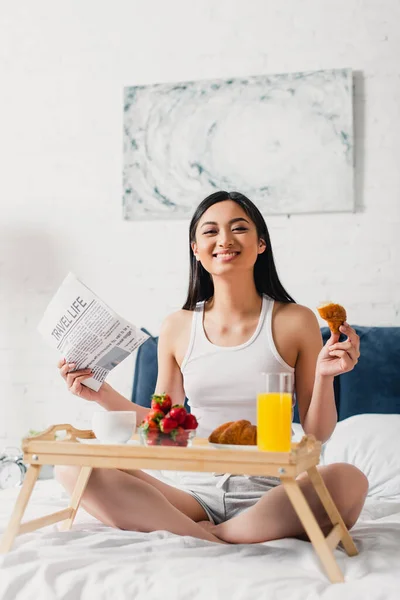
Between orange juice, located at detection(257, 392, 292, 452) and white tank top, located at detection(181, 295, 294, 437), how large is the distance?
47 centimetres

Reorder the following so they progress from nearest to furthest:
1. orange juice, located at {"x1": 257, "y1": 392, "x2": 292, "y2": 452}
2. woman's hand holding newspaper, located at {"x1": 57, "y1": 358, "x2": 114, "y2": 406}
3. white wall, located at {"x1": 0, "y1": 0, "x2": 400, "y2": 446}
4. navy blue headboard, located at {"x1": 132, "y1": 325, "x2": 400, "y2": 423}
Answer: orange juice, located at {"x1": 257, "y1": 392, "x2": 292, "y2": 452}, woman's hand holding newspaper, located at {"x1": 57, "y1": 358, "x2": 114, "y2": 406}, navy blue headboard, located at {"x1": 132, "y1": 325, "x2": 400, "y2": 423}, white wall, located at {"x1": 0, "y1": 0, "x2": 400, "y2": 446}

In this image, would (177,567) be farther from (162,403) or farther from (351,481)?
(351,481)

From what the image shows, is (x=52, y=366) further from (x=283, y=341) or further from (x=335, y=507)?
(x=335, y=507)

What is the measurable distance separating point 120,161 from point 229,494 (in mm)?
1975

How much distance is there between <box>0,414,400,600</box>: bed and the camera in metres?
1.35

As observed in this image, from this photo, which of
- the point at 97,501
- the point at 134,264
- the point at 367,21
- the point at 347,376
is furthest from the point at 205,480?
the point at 367,21

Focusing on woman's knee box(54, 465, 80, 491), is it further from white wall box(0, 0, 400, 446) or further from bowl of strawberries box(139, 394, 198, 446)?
white wall box(0, 0, 400, 446)

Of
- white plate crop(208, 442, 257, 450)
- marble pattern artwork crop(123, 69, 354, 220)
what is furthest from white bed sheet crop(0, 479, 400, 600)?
marble pattern artwork crop(123, 69, 354, 220)

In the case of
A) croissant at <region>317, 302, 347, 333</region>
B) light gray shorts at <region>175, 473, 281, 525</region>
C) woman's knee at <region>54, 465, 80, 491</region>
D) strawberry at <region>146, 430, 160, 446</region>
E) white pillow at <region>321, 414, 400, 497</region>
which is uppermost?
croissant at <region>317, 302, 347, 333</region>

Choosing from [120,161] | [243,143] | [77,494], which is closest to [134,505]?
[77,494]

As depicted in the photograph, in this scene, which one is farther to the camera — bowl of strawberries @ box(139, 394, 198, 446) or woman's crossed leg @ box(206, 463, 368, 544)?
woman's crossed leg @ box(206, 463, 368, 544)

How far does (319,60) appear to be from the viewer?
3.27m

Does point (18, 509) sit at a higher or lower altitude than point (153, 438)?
lower

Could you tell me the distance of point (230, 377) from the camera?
6.68ft
